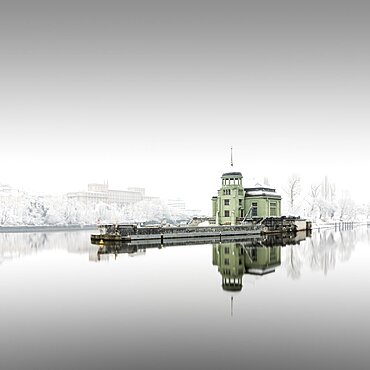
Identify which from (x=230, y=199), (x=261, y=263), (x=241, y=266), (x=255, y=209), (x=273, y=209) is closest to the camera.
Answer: (x=241, y=266)

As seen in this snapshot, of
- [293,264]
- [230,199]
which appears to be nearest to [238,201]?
[230,199]

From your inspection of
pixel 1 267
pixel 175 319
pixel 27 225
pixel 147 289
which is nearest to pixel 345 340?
pixel 175 319

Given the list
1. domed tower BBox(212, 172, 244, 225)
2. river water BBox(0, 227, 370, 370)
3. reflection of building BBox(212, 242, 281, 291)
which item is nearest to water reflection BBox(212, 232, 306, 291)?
reflection of building BBox(212, 242, 281, 291)

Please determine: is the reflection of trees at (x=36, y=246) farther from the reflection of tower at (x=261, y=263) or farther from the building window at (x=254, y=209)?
the building window at (x=254, y=209)

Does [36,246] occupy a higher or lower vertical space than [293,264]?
lower

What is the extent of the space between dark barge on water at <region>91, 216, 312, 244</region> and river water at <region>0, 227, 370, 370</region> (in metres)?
32.0

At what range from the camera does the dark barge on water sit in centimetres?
6606

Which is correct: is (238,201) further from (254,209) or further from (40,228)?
(40,228)

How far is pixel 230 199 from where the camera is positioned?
9512 cm

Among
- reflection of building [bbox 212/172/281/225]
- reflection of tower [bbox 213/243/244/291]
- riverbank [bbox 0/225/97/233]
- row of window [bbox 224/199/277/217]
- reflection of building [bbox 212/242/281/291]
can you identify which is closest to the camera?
reflection of tower [bbox 213/243/244/291]

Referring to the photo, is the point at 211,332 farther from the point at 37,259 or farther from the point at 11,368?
the point at 37,259

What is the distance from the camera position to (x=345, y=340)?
1548 centimetres

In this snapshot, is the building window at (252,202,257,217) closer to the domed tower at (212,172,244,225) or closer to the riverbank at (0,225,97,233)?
the domed tower at (212,172,244,225)

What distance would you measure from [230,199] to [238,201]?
5.75 feet
